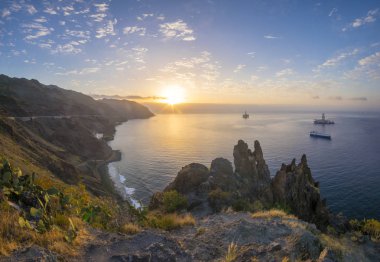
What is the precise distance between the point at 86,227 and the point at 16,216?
2.93 meters

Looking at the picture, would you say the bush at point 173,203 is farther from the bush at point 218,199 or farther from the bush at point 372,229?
the bush at point 372,229

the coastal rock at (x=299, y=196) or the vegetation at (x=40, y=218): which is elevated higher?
the vegetation at (x=40, y=218)

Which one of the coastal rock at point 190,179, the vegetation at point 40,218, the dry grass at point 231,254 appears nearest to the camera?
the dry grass at point 231,254

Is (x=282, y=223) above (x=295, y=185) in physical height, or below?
above

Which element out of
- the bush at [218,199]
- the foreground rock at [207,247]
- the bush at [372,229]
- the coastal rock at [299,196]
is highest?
the foreground rock at [207,247]

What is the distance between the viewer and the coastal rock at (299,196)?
1565 inches

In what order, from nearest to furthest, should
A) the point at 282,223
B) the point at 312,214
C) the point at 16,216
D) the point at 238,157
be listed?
the point at 16,216 < the point at 282,223 < the point at 312,214 < the point at 238,157

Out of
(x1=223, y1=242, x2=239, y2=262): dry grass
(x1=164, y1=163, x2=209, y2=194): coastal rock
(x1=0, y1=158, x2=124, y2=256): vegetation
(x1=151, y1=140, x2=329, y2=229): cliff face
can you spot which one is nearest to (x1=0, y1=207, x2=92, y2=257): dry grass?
(x1=0, y1=158, x2=124, y2=256): vegetation

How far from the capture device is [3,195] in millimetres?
10984

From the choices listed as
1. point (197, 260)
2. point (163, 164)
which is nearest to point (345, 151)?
point (163, 164)

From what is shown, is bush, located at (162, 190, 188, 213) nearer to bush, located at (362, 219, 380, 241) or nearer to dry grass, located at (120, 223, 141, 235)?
dry grass, located at (120, 223, 141, 235)

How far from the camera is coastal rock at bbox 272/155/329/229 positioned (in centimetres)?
3975

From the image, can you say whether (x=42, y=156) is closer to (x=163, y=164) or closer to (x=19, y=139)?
(x=19, y=139)

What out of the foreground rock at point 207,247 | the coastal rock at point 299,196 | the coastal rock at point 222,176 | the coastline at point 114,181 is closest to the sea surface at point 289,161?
the coastline at point 114,181
